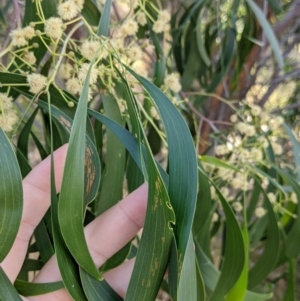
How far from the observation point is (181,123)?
34cm

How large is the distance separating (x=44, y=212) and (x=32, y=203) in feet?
0.07

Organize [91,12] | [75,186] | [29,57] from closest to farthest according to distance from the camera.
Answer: [75,186] → [29,57] → [91,12]

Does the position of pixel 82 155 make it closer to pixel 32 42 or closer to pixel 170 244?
pixel 170 244

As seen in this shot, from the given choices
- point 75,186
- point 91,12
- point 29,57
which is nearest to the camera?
point 75,186

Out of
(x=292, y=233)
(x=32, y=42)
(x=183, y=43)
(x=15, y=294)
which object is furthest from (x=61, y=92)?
(x=183, y=43)

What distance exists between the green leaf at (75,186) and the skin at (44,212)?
127 mm

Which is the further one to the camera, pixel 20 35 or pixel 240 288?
pixel 240 288

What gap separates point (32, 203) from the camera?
0.45 m

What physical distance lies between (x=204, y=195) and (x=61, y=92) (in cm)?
27

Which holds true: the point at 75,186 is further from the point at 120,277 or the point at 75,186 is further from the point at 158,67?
the point at 158,67

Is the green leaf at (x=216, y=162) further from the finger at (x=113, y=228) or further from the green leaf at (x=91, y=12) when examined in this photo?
the green leaf at (x=91, y=12)

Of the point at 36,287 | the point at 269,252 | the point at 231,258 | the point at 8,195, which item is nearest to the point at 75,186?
the point at 8,195

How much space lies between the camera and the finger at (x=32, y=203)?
0.44m

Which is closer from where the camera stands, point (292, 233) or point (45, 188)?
point (45, 188)
